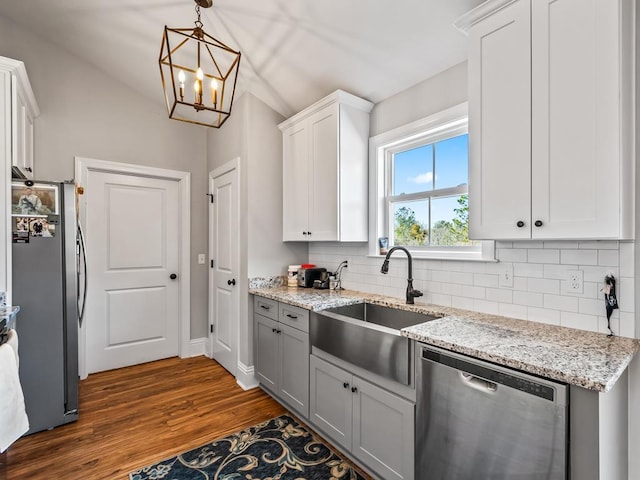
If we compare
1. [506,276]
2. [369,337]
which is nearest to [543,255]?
[506,276]

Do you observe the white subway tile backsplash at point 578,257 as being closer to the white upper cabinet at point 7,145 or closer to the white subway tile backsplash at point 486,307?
the white subway tile backsplash at point 486,307

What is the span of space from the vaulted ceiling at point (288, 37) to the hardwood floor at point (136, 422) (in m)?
2.76

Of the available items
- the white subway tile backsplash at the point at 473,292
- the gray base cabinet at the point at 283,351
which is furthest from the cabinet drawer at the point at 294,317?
the white subway tile backsplash at the point at 473,292

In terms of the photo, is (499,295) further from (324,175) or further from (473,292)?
(324,175)

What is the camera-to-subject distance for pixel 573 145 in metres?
1.40

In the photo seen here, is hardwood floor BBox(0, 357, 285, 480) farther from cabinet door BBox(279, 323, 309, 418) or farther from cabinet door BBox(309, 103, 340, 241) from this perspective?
cabinet door BBox(309, 103, 340, 241)

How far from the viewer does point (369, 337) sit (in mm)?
1815

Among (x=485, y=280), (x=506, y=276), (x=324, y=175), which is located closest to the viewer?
(x=506, y=276)

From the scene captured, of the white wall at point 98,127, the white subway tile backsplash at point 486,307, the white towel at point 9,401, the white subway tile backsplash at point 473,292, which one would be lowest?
the white towel at point 9,401

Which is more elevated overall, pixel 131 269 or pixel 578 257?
pixel 578 257

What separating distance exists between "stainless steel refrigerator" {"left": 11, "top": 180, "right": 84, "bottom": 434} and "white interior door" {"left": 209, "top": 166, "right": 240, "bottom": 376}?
1287mm

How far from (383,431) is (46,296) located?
2.47 m

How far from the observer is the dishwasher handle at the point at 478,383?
1.29 metres

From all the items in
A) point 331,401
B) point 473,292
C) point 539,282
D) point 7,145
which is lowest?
point 331,401
